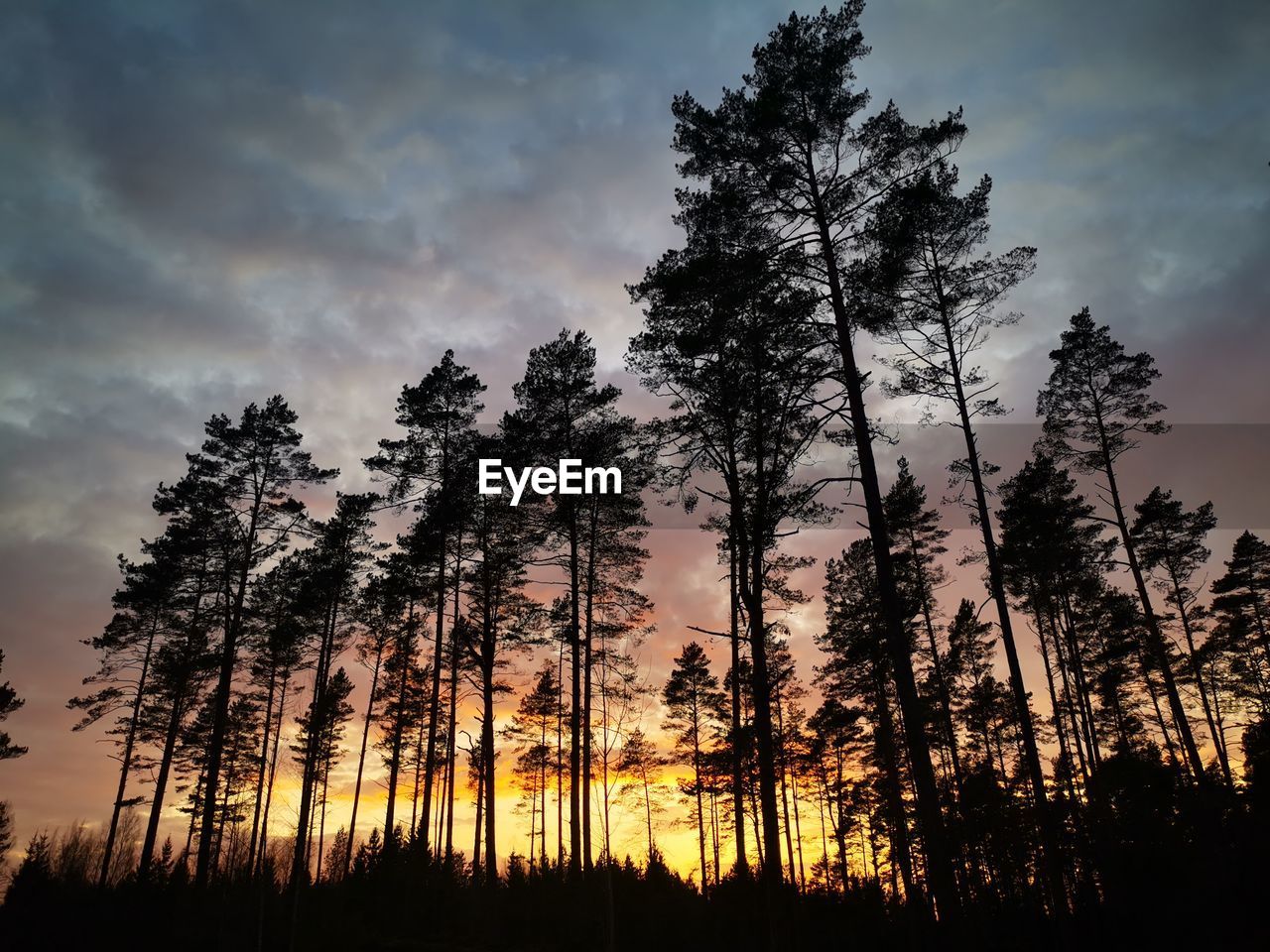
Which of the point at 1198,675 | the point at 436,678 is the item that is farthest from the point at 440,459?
the point at 1198,675

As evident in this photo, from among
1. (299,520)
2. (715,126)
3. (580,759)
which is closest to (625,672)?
(580,759)

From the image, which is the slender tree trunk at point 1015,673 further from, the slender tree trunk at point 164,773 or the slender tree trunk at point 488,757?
the slender tree trunk at point 164,773

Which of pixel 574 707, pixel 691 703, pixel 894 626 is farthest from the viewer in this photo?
pixel 691 703

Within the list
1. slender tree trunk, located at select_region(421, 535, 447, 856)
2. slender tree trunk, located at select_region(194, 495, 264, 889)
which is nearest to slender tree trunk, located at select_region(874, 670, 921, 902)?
slender tree trunk, located at select_region(421, 535, 447, 856)

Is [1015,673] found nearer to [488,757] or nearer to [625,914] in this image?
[625,914]

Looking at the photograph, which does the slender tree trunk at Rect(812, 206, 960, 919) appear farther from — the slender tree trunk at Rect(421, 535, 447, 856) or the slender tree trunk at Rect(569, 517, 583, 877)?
the slender tree trunk at Rect(421, 535, 447, 856)

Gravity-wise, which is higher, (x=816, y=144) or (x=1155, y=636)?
(x=816, y=144)

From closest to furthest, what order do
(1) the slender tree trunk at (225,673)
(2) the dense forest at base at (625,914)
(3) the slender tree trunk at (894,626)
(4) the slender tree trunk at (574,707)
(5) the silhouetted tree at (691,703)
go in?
(3) the slender tree trunk at (894,626)
(2) the dense forest at base at (625,914)
(4) the slender tree trunk at (574,707)
(1) the slender tree trunk at (225,673)
(5) the silhouetted tree at (691,703)

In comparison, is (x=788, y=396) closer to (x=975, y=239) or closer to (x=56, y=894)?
(x=975, y=239)

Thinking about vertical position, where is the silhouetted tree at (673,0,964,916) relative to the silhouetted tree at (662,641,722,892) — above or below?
above

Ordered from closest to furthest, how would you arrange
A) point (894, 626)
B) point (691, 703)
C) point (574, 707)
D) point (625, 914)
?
1. point (894, 626)
2. point (625, 914)
3. point (574, 707)
4. point (691, 703)

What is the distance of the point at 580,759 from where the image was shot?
744 inches

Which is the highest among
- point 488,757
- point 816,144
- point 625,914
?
point 816,144

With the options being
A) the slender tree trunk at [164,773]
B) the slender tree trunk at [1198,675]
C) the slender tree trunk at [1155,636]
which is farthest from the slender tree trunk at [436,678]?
the slender tree trunk at [1198,675]
